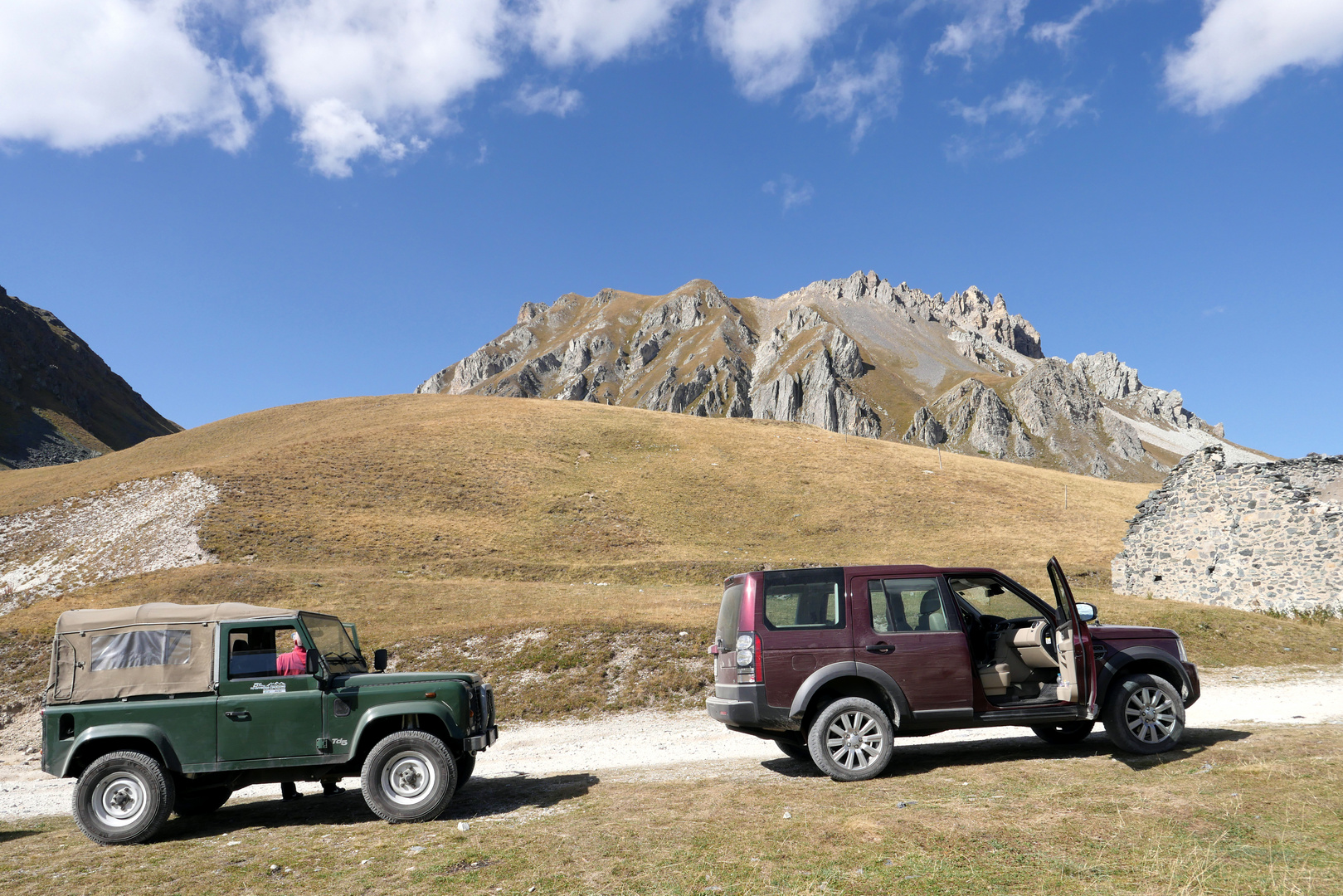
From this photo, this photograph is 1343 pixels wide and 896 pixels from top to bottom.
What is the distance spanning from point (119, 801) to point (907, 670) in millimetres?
8950

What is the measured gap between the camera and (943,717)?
868 cm

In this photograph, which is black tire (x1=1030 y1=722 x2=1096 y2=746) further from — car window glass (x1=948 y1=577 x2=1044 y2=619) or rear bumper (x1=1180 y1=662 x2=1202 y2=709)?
car window glass (x1=948 y1=577 x2=1044 y2=619)

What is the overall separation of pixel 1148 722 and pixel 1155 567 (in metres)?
24.0

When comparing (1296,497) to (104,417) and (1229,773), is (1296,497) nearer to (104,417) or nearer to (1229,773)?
(1229,773)

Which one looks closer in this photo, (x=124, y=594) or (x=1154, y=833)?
(x=1154, y=833)

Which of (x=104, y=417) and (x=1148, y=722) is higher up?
(x=104, y=417)

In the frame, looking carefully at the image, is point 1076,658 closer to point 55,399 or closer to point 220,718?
point 220,718

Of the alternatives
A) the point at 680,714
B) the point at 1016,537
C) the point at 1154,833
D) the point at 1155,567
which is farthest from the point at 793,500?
the point at 1154,833

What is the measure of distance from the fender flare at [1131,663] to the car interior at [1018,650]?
502 mm

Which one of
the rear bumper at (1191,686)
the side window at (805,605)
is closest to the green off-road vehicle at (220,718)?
the side window at (805,605)

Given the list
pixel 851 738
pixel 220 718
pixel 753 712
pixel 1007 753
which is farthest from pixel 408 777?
pixel 1007 753

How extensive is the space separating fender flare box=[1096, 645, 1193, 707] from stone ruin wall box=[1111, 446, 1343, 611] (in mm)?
20815

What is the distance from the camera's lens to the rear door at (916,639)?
873 centimetres

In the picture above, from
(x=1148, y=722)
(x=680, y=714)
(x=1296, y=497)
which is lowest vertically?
(x=680, y=714)
